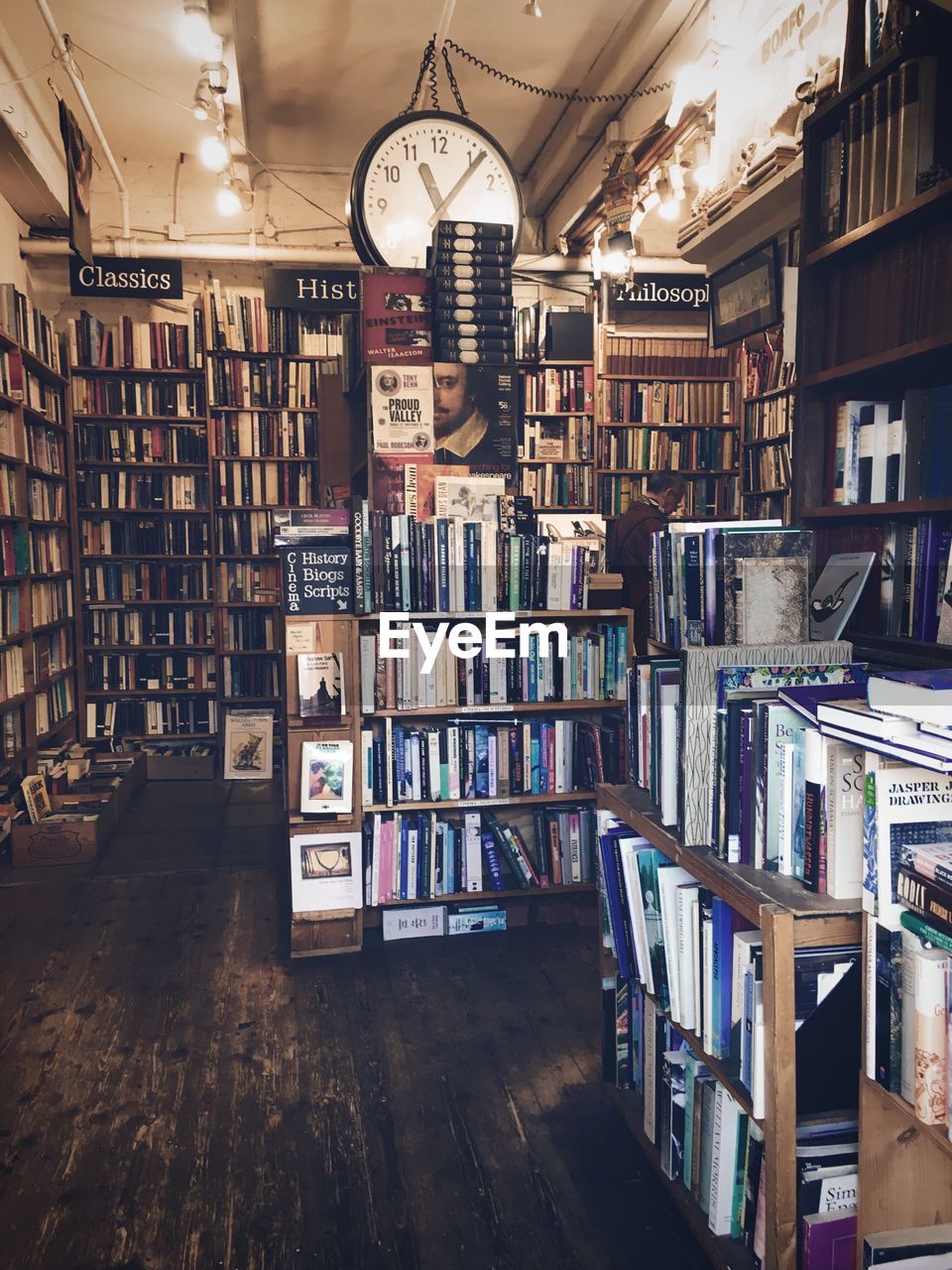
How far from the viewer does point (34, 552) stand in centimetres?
500

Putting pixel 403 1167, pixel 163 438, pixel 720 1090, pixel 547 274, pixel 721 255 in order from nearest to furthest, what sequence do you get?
pixel 720 1090, pixel 403 1167, pixel 721 255, pixel 163 438, pixel 547 274

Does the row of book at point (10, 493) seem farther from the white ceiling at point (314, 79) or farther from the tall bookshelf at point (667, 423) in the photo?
the tall bookshelf at point (667, 423)

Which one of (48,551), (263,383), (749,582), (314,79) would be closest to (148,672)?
(48,551)

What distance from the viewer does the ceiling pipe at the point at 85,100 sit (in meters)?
4.03

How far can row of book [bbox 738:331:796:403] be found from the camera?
516 centimetres

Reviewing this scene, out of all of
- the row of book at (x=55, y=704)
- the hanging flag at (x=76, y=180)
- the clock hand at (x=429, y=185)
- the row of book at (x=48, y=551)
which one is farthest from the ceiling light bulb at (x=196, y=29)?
the row of book at (x=55, y=704)

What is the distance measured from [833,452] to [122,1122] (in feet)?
7.51

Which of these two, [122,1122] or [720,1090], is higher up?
[720,1090]

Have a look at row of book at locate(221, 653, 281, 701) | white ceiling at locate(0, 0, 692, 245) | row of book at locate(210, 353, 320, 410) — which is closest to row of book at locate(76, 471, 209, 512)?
row of book at locate(210, 353, 320, 410)

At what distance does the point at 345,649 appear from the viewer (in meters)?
3.05

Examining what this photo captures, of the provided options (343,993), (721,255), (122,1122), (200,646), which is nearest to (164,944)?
(343,993)

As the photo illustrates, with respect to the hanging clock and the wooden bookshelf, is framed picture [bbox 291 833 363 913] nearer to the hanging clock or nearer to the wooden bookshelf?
the wooden bookshelf

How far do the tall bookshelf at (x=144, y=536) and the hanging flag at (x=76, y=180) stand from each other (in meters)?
1.60

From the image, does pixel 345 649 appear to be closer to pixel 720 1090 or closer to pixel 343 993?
pixel 343 993
